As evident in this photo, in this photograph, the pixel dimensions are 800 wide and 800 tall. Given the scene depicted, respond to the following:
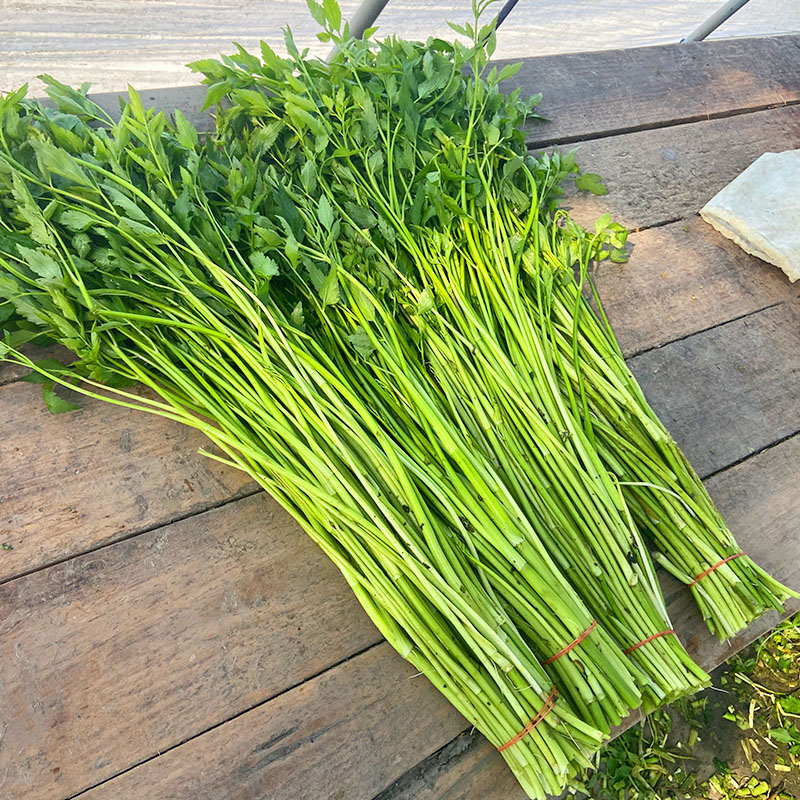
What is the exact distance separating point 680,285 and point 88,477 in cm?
Result: 136

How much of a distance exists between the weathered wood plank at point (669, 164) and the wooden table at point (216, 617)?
341 millimetres

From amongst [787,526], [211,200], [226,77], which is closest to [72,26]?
[226,77]

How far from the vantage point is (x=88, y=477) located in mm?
1063

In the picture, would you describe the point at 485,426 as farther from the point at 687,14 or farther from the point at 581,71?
the point at 687,14

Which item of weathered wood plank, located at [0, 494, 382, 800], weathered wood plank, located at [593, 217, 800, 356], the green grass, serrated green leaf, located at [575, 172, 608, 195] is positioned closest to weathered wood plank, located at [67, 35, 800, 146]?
serrated green leaf, located at [575, 172, 608, 195]

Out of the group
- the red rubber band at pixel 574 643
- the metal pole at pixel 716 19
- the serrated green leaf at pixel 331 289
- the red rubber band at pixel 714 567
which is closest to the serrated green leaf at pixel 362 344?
the serrated green leaf at pixel 331 289

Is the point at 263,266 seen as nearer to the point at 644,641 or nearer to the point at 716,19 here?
the point at 644,641

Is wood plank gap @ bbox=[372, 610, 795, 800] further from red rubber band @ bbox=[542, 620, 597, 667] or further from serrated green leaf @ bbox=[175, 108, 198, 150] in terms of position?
serrated green leaf @ bbox=[175, 108, 198, 150]

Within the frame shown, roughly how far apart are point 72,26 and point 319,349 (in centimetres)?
142

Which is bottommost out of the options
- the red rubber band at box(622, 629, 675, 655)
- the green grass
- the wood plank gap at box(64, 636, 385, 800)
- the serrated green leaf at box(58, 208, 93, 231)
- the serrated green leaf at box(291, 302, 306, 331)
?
the green grass

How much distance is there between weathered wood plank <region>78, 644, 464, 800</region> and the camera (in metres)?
0.89

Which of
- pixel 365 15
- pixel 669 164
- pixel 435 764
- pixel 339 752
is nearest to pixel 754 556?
pixel 435 764

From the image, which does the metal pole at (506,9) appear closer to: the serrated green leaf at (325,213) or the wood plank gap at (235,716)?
the serrated green leaf at (325,213)

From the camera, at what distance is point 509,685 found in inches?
35.2
